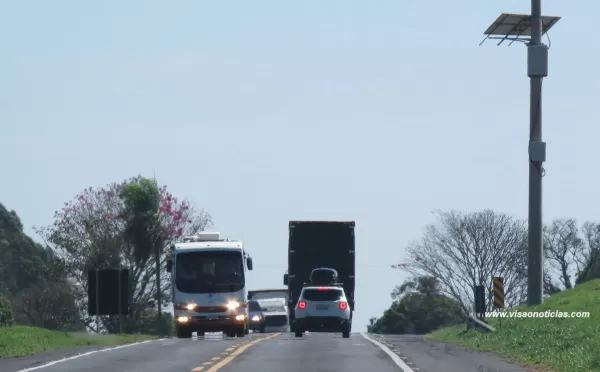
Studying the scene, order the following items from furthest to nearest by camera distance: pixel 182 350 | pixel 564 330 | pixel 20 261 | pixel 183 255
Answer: pixel 20 261 → pixel 183 255 → pixel 564 330 → pixel 182 350

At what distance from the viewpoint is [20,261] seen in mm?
76938

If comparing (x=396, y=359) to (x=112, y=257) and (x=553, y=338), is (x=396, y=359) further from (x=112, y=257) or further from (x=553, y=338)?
(x=112, y=257)

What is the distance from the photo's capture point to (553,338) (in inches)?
1110

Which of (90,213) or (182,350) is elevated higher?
(90,213)

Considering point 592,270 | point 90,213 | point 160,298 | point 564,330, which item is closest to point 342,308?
point 564,330

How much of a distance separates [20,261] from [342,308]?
133ft

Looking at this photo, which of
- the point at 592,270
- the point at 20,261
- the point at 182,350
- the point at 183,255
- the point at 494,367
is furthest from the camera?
the point at 592,270

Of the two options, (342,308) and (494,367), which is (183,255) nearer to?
(342,308)

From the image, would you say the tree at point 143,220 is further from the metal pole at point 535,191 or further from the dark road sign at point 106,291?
the metal pole at point 535,191

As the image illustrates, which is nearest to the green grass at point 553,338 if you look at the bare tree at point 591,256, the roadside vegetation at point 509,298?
the roadside vegetation at point 509,298

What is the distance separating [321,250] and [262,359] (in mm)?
22524

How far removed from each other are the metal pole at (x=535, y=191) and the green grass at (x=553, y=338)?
866mm

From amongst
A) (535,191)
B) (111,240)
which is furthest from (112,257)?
(535,191)

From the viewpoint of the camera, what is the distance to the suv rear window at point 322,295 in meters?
41.2
